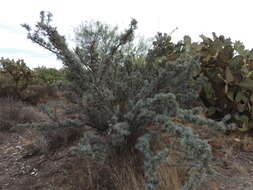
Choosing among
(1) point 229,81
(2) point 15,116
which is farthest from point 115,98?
(2) point 15,116

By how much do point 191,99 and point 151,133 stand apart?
75 centimetres

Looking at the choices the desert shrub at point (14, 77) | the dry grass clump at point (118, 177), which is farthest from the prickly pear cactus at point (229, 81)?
the desert shrub at point (14, 77)

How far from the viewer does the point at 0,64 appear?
736 centimetres

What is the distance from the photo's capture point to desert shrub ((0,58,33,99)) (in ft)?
21.9

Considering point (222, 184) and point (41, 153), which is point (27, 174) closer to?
point (41, 153)

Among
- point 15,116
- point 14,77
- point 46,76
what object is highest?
point 46,76

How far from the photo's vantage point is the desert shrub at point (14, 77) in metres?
6.69

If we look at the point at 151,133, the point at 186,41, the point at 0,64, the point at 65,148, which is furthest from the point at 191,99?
the point at 0,64

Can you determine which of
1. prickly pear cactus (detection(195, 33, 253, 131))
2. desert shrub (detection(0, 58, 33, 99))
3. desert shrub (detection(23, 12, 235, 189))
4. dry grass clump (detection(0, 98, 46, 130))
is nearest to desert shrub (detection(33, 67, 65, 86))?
desert shrub (detection(0, 58, 33, 99))

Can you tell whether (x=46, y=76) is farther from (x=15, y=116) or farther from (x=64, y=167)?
(x=64, y=167)

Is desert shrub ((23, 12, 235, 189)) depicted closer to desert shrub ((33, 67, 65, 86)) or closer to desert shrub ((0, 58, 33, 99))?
desert shrub ((0, 58, 33, 99))

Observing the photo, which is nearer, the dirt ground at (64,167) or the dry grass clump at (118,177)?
the dry grass clump at (118,177)

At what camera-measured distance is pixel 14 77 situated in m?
6.91

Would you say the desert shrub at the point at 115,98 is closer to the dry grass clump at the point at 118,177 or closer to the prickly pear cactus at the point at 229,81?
the dry grass clump at the point at 118,177
